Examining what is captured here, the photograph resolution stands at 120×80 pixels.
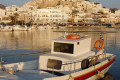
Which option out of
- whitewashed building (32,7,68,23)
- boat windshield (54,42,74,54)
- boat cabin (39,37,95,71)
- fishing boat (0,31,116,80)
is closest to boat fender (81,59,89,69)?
fishing boat (0,31,116,80)

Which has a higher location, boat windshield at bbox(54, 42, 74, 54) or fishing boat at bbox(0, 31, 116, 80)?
boat windshield at bbox(54, 42, 74, 54)

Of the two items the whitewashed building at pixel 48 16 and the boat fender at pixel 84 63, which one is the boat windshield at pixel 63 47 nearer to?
the boat fender at pixel 84 63

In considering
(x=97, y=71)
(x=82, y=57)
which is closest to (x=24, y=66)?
(x=82, y=57)

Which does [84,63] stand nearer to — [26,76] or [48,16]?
[26,76]

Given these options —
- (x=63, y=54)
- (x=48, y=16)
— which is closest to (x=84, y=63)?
(x=63, y=54)

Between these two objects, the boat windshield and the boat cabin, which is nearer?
the boat cabin

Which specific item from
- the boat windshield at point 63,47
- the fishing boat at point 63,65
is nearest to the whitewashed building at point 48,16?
the fishing boat at point 63,65

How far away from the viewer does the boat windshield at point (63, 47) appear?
10.7 m

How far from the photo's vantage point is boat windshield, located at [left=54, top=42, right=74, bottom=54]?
10.7 meters

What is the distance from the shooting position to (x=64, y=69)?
9.93m

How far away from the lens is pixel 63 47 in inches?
430

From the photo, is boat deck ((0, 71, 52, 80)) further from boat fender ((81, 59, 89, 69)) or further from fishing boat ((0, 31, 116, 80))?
A: boat fender ((81, 59, 89, 69))

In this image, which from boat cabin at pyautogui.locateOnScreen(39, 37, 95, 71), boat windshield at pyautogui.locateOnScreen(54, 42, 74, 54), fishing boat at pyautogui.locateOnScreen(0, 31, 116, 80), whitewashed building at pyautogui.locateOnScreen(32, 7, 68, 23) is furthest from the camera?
whitewashed building at pyautogui.locateOnScreen(32, 7, 68, 23)

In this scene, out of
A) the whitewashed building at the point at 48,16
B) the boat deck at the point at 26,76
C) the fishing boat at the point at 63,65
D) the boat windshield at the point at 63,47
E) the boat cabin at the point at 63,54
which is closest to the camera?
the boat deck at the point at 26,76
